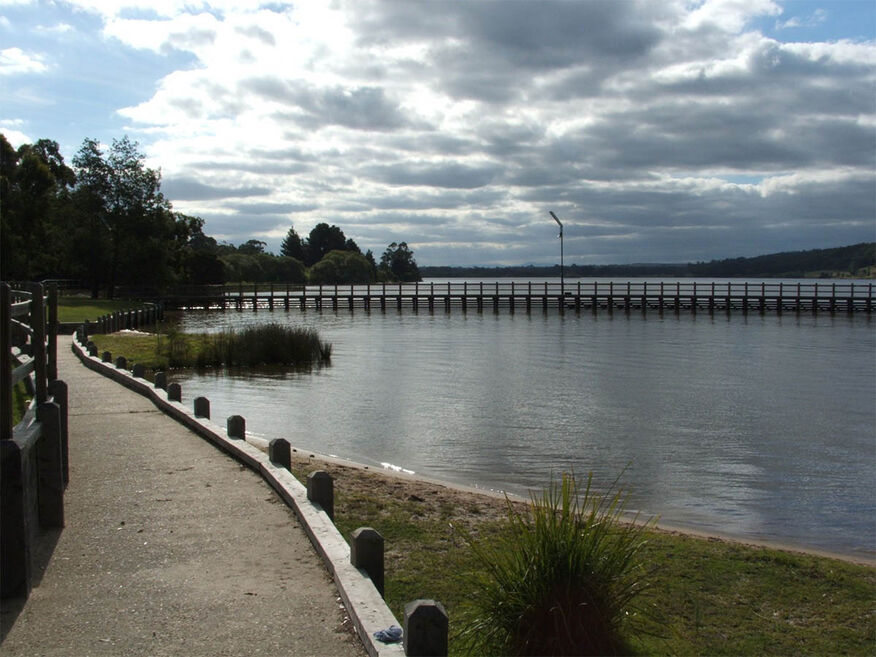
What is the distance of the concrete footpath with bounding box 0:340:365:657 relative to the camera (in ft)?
16.3

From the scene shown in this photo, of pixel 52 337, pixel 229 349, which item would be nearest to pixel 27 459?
pixel 52 337

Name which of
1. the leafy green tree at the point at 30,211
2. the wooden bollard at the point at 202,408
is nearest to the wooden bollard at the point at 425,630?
the wooden bollard at the point at 202,408

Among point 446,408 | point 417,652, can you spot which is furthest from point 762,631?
point 446,408

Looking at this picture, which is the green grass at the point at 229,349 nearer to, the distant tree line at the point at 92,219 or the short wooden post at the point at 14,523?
the short wooden post at the point at 14,523

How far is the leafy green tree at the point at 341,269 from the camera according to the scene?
17650cm

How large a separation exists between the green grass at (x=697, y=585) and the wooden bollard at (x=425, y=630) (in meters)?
1.45

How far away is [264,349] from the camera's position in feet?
101

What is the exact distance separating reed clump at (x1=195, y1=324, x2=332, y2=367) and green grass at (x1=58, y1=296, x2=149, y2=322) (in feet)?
37.1

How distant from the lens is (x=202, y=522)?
7367mm

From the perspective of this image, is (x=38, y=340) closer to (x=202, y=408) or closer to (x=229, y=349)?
Answer: (x=202, y=408)

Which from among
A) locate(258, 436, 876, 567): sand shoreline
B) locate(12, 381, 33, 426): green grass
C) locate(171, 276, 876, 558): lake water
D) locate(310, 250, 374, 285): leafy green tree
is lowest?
locate(171, 276, 876, 558): lake water

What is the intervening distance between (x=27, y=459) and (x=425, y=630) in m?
3.06

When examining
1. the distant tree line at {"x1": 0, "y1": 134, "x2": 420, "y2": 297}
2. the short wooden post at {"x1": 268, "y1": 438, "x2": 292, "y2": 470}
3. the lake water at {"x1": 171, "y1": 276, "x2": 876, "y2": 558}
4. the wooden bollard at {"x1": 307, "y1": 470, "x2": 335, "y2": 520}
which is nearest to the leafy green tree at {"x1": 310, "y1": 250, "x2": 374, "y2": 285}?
the distant tree line at {"x1": 0, "y1": 134, "x2": 420, "y2": 297}

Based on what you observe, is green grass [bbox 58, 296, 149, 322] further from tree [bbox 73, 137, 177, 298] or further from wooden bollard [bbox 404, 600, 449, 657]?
wooden bollard [bbox 404, 600, 449, 657]
